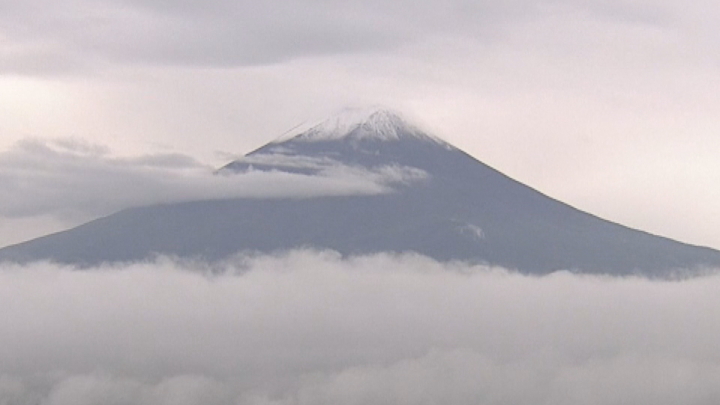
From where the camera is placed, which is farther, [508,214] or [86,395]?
[508,214]

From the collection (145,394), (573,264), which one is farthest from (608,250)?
(145,394)

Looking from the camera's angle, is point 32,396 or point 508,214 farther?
point 508,214

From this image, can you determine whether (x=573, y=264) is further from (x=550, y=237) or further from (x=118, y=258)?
(x=118, y=258)

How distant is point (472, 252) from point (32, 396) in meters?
60.4

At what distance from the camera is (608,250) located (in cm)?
19350

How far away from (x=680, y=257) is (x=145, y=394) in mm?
71973

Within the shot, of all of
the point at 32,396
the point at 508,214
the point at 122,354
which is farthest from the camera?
the point at 508,214

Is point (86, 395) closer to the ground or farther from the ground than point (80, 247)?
closer to the ground

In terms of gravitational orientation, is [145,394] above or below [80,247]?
below

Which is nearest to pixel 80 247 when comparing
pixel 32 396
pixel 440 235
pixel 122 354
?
pixel 122 354

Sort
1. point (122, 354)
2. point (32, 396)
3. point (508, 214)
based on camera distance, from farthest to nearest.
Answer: point (508, 214) < point (122, 354) < point (32, 396)

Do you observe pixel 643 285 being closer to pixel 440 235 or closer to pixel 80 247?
pixel 440 235

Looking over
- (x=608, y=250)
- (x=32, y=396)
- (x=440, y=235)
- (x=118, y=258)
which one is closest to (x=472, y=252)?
(x=440, y=235)

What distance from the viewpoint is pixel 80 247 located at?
198 metres
